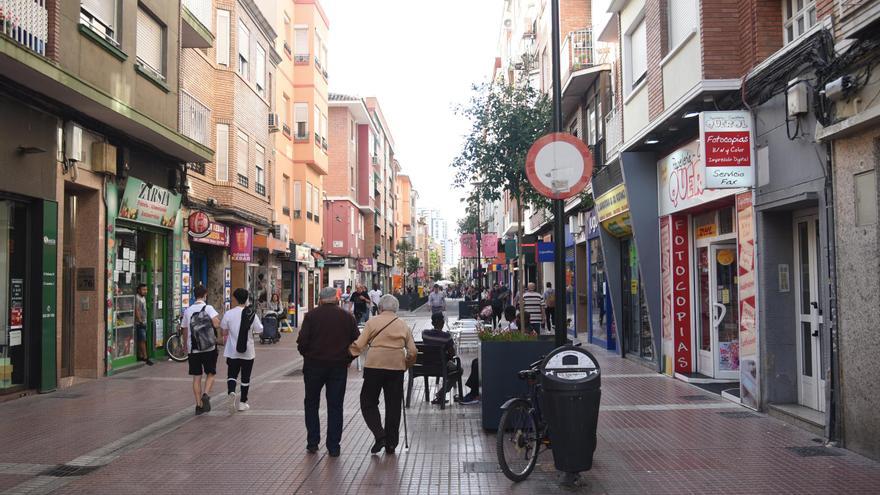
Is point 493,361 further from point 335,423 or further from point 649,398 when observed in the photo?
point 649,398

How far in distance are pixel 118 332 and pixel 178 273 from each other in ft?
9.67

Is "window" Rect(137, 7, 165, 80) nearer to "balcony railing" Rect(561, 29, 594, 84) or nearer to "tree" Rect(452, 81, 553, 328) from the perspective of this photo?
"tree" Rect(452, 81, 553, 328)

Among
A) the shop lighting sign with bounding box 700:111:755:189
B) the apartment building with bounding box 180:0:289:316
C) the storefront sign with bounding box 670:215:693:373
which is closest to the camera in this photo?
the shop lighting sign with bounding box 700:111:755:189

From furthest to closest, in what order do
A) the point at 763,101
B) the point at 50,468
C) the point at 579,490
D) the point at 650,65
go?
the point at 650,65
the point at 763,101
the point at 50,468
the point at 579,490

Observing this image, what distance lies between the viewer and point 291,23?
32.2 metres

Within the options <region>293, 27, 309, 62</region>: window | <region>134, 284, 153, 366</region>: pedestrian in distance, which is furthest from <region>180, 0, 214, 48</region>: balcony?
<region>293, 27, 309, 62</region>: window

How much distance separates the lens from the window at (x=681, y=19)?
11273 mm

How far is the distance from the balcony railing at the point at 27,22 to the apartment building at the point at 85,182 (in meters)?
0.02

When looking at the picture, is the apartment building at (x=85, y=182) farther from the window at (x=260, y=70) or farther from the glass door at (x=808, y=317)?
the glass door at (x=808, y=317)

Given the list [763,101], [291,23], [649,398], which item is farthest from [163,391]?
[291,23]

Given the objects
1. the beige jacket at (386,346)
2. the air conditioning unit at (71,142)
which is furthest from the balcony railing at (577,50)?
the beige jacket at (386,346)

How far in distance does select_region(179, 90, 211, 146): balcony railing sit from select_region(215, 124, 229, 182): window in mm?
1936

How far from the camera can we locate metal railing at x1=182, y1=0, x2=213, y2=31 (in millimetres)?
18453

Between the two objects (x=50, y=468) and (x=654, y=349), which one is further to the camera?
(x=654, y=349)
